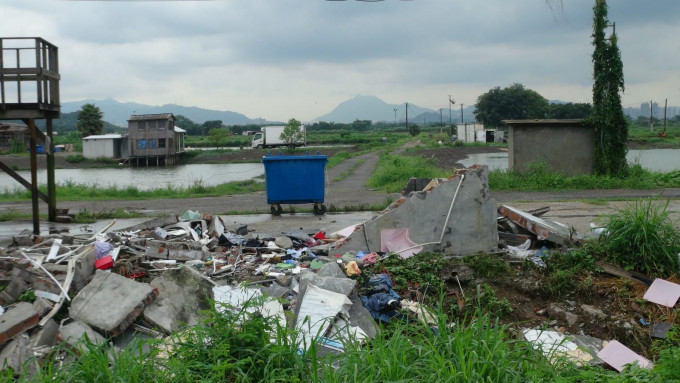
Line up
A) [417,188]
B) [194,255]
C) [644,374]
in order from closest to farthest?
[644,374] < [194,255] < [417,188]

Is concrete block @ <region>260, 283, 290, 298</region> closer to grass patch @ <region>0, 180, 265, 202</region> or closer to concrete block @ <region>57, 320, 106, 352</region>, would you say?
concrete block @ <region>57, 320, 106, 352</region>

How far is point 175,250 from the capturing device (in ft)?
27.2

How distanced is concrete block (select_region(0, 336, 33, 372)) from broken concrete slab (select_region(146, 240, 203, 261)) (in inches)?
111

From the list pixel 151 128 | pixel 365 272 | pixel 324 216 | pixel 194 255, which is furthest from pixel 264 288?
pixel 151 128

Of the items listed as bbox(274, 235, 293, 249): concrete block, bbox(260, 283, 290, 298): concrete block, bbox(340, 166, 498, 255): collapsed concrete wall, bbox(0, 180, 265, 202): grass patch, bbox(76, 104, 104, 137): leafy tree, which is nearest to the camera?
bbox(260, 283, 290, 298): concrete block

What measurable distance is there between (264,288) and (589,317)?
3.51 m

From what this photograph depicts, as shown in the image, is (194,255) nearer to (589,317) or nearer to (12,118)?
(589,317)

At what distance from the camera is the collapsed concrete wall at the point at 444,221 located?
825 centimetres

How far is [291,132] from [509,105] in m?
53.0

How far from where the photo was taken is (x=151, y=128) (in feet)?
217

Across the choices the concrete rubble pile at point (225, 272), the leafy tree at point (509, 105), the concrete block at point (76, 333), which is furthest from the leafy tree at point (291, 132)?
the concrete block at point (76, 333)

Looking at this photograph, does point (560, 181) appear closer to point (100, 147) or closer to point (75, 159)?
point (75, 159)

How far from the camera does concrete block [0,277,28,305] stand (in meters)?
6.11

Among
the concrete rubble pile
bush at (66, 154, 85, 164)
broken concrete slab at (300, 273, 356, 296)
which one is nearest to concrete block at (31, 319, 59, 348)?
the concrete rubble pile
